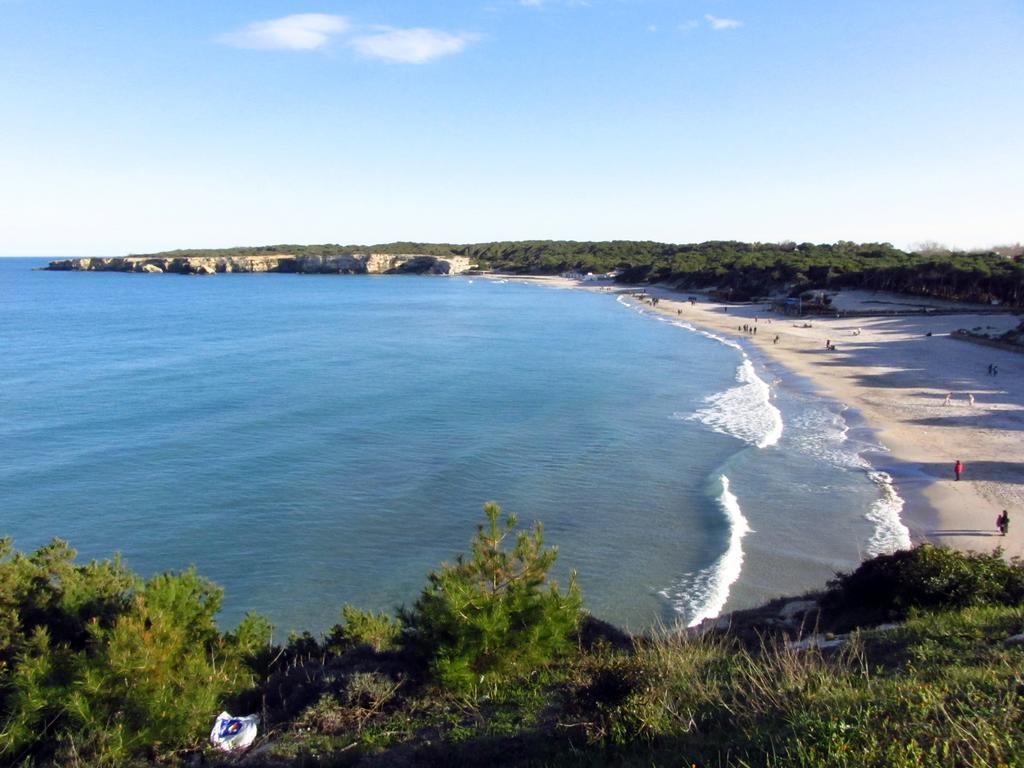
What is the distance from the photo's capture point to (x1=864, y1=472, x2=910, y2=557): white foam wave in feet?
56.5

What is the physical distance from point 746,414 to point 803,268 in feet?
221

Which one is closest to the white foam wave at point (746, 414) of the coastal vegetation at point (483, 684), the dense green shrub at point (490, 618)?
the coastal vegetation at point (483, 684)

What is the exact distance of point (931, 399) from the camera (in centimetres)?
3403

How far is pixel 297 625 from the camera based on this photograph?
563 inches

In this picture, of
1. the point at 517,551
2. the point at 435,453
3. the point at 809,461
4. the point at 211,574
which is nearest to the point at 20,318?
the point at 435,453

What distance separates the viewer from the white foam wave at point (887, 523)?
678 inches

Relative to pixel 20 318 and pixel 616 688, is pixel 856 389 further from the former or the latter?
pixel 20 318

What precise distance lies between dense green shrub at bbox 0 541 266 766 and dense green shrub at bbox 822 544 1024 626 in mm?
8586

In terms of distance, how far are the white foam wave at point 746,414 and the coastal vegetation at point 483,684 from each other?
18686mm

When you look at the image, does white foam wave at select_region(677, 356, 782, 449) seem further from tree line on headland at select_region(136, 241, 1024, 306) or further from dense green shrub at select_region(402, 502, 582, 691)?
tree line on headland at select_region(136, 241, 1024, 306)

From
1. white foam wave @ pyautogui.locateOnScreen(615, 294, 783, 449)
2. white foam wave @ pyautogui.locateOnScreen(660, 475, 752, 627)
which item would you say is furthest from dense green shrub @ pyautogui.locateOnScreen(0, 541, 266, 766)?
white foam wave @ pyautogui.locateOnScreen(615, 294, 783, 449)

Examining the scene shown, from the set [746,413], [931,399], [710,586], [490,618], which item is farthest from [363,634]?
[931,399]

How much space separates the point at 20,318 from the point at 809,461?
79358 millimetres

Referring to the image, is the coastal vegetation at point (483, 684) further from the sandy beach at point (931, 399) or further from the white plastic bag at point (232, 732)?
the sandy beach at point (931, 399)
